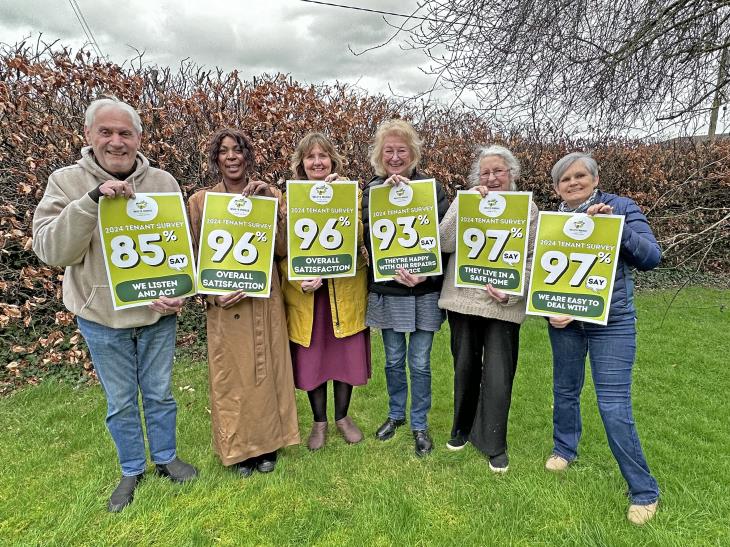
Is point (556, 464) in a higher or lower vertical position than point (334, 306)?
lower

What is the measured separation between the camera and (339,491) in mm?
2930

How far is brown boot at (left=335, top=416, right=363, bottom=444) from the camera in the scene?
357 cm

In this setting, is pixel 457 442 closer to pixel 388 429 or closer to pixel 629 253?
pixel 388 429

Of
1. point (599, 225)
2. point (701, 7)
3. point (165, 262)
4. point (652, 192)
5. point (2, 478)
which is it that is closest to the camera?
point (599, 225)

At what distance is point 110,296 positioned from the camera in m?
2.51

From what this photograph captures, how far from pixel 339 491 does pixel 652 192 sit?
10139mm

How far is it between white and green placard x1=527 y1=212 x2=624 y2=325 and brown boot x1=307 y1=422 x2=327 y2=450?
6.38 feet

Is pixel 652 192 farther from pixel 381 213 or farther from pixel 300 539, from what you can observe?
pixel 300 539

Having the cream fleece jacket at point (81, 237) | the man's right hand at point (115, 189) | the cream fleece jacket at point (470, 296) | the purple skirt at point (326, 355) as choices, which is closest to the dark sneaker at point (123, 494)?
the cream fleece jacket at point (81, 237)

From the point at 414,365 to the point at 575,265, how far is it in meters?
1.40

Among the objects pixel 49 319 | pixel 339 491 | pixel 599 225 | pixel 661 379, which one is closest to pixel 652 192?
pixel 661 379

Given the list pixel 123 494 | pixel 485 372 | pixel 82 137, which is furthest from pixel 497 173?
pixel 82 137

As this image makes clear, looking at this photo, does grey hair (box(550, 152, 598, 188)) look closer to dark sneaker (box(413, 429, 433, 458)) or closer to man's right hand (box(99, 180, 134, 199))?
dark sneaker (box(413, 429, 433, 458))

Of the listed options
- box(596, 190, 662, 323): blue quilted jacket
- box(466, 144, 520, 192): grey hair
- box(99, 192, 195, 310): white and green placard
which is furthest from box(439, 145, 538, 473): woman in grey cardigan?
box(99, 192, 195, 310): white and green placard
